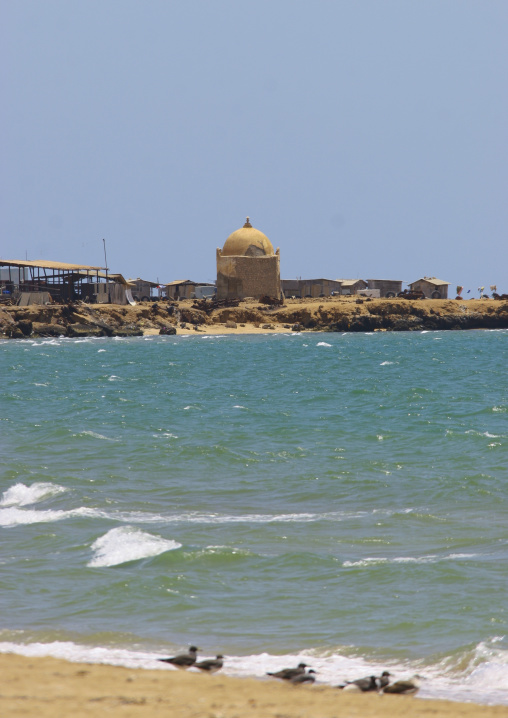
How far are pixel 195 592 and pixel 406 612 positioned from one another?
2.34 metres

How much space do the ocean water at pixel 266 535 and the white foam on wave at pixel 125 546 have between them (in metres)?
0.04

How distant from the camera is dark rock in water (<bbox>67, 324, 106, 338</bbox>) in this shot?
216 ft

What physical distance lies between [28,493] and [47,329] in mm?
52216

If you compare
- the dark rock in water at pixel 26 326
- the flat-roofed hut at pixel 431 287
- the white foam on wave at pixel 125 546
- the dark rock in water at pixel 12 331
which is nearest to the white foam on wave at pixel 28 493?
the white foam on wave at pixel 125 546

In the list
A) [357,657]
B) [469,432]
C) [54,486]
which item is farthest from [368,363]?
[357,657]

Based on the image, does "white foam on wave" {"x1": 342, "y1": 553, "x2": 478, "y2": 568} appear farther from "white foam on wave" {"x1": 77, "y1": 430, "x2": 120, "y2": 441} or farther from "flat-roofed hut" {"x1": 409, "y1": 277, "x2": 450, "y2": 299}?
"flat-roofed hut" {"x1": 409, "y1": 277, "x2": 450, "y2": 299}

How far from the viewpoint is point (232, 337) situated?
220 ft

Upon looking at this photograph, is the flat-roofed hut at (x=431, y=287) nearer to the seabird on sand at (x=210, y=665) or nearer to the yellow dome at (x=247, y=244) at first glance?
the yellow dome at (x=247, y=244)

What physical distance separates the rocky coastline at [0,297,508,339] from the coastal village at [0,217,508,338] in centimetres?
9

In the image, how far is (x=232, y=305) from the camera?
78.3 m

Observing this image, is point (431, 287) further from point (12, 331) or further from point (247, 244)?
point (12, 331)

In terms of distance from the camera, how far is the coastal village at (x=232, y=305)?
66.8 meters

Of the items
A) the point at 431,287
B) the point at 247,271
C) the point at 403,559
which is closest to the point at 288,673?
the point at 403,559

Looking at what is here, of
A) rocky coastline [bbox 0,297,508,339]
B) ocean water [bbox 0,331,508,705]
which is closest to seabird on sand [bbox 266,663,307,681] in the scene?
ocean water [bbox 0,331,508,705]
